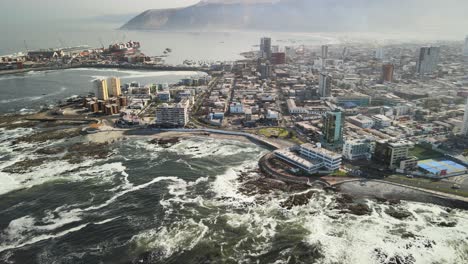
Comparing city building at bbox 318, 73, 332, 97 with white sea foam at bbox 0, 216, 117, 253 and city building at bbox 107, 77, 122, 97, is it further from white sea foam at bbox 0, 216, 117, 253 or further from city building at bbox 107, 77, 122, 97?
white sea foam at bbox 0, 216, 117, 253

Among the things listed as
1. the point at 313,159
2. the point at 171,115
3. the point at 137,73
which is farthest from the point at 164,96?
the point at 137,73

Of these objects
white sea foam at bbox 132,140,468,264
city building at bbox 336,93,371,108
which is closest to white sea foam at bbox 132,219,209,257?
white sea foam at bbox 132,140,468,264

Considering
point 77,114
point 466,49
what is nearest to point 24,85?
point 77,114

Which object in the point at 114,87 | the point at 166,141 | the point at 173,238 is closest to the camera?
the point at 173,238

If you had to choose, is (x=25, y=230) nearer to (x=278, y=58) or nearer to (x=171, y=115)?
(x=171, y=115)

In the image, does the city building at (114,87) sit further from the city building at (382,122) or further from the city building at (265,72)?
the city building at (382,122)
